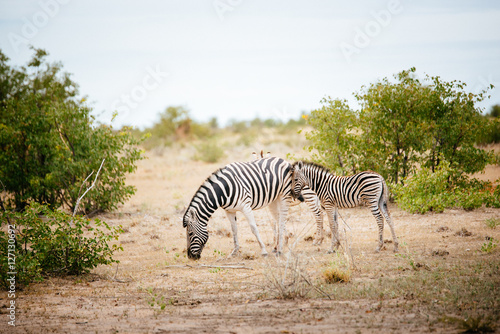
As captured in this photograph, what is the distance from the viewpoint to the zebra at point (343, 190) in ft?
28.0

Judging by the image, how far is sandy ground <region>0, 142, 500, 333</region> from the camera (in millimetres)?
4977

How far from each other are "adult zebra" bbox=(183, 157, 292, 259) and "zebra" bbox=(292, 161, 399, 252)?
1.13 feet

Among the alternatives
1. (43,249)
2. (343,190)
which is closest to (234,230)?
(343,190)

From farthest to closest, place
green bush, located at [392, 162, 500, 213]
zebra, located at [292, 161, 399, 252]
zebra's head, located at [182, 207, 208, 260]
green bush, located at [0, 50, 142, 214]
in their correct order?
green bush, located at [0, 50, 142, 214] < green bush, located at [392, 162, 500, 213] < zebra, located at [292, 161, 399, 252] < zebra's head, located at [182, 207, 208, 260]

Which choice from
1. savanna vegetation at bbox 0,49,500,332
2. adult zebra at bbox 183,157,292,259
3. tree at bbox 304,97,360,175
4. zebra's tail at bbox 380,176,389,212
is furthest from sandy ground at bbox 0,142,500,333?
tree at bbox 304,97,360,175

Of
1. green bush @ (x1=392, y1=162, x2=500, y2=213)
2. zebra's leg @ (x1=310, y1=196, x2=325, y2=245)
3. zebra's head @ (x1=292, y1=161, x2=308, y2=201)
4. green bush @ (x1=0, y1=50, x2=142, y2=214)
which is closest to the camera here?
zebra's head @ (x1=292, y1=161, x2=308, y2=201)

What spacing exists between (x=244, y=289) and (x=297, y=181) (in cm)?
313

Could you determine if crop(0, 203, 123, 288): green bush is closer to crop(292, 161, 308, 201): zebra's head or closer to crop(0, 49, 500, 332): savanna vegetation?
crop(0, 49, 500, 332): savanna vegetation

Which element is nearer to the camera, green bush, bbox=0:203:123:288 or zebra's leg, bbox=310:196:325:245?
green bush, bbox=0:203:123:288

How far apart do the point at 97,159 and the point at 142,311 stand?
809 centimetres

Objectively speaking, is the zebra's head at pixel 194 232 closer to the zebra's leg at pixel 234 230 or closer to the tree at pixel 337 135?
the zebra's leg at pixel 234 230

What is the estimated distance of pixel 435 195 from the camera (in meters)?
11.2

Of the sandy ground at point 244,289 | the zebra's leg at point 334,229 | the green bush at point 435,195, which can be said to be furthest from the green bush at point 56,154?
the green bush at point 435,195

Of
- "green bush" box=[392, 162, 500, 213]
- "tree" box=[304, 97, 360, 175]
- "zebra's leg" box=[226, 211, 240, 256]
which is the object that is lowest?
"zebra's leg" box=[226, 211, 240, 256]
